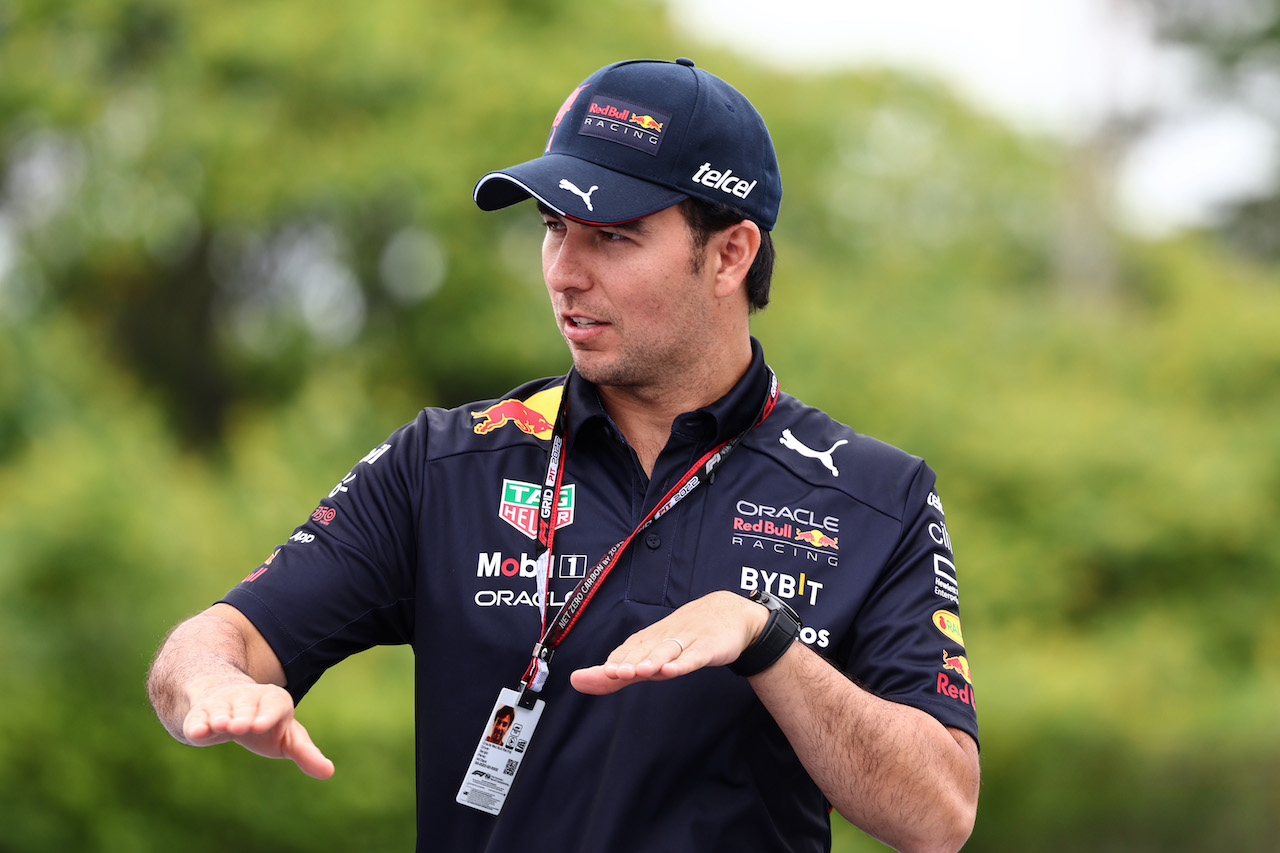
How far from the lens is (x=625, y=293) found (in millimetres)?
2137

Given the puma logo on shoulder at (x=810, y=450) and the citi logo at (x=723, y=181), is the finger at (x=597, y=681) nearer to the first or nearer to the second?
the puma logo on shoulder at (x=810, y=450)

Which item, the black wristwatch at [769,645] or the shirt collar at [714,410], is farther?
the shirt collar at [714,410]

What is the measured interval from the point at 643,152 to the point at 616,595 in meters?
0.70

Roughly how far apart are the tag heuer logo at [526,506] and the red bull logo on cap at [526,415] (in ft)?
0.33

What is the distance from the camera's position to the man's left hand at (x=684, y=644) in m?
1.68

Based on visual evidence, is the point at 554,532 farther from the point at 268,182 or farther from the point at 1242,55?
the point at 1242,55

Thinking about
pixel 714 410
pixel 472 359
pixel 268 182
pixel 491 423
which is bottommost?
pixel 472 359

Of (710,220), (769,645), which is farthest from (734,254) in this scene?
(769,645)

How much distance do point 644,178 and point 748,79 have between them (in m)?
10.8

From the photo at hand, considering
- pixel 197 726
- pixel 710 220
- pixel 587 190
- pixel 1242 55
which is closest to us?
pixel 197 726

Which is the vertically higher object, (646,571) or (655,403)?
(655,403)

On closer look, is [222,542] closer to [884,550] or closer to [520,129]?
[520,129]

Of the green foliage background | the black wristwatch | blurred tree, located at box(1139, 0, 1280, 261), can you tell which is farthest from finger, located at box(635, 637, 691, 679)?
blurred tree, located at box(1139, 0, 1280, 261)

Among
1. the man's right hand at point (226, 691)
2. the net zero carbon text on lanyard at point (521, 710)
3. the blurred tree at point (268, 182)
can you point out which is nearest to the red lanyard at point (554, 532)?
the net zero carbon text on lanyard at point (521, 710)
